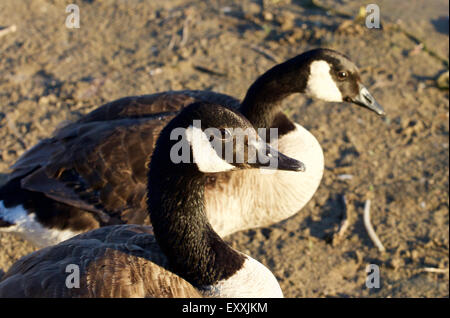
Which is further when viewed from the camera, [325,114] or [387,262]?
[325,114]

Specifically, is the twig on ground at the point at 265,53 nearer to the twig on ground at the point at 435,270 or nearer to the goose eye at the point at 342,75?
the goose eye at the point at 342,75

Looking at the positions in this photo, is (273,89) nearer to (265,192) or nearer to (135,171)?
(265,192)

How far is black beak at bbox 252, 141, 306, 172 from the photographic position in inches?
119

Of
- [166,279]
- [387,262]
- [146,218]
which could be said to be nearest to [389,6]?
[387,262]

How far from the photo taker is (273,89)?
4.58 m

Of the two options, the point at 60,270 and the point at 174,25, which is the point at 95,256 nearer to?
the point at 60,270

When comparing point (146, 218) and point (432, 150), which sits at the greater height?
point (432, 150)

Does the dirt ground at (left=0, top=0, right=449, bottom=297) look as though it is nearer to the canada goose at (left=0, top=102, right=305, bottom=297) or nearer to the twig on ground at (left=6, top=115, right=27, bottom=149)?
the twig on ground at (left=6, top=115, right=27, bottom=149)

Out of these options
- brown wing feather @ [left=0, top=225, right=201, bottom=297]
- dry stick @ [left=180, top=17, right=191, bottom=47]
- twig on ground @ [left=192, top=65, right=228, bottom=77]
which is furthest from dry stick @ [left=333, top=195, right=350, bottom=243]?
dry stick @ [left=180, top=17, right=191, bottom=47]

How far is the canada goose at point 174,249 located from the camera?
278 cm

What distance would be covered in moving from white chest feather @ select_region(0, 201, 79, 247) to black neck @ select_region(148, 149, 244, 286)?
1.44 m

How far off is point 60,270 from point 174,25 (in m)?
5.61

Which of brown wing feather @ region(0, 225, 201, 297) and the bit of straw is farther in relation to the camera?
the bit of straw

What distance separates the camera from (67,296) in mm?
2670
